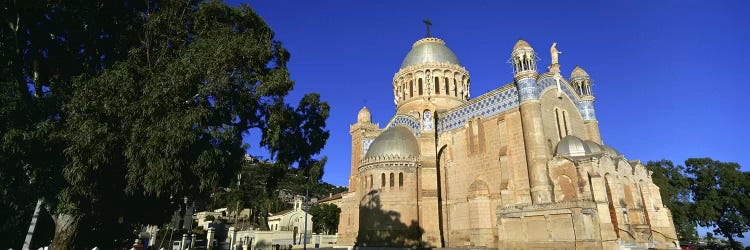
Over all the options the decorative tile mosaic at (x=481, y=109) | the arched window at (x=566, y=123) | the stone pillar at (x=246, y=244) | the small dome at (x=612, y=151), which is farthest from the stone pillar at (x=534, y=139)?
the stone pillar at (x=246, y=244)

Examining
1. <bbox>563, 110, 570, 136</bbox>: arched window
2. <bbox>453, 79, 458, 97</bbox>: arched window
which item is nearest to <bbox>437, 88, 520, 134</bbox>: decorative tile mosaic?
<bbox>563, 110, 570, 136</bbox>: arched window

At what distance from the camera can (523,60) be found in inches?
943

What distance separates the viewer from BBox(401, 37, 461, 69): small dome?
33219mm

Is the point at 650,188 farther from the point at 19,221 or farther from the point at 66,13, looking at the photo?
the point at 19,221

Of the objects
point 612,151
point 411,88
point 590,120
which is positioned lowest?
point 612,151

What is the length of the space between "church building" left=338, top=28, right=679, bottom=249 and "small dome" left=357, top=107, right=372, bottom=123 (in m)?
4.24

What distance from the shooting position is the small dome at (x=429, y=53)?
109 feet

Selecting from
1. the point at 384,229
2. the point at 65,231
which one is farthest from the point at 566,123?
the point at 65,231

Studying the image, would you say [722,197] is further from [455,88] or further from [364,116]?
[364,116]

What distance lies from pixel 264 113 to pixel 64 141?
638 centimetres

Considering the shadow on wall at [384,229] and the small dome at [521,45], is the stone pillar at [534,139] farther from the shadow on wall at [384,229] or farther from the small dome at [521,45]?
the shadow on wall at [384,229]

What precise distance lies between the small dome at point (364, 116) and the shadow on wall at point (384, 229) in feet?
33.5

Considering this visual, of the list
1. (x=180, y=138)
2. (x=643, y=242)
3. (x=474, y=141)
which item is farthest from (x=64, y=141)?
(x=643, y=242)

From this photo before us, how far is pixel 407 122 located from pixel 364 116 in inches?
247
